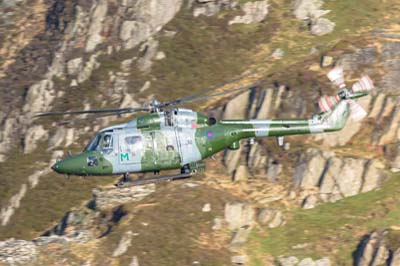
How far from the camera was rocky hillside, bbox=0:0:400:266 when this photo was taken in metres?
64.8

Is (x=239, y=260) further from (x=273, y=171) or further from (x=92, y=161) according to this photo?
(x=92, y=161)

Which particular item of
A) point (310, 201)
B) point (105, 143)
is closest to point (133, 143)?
point (105, 143)

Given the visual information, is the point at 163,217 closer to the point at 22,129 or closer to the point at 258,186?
the point at 258,186

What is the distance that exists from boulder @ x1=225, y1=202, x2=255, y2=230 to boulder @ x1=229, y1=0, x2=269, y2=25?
2693 cm

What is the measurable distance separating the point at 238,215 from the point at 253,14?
94.5 feet

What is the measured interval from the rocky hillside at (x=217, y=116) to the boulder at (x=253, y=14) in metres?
0.14

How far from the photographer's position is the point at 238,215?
221ft

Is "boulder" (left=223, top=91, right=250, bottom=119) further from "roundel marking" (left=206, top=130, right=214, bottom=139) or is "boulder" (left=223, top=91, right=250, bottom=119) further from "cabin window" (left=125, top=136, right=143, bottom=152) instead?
"cabin window" (left=125, top=136, right=143, bottom=152)

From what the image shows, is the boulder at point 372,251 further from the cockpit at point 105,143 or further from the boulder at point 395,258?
the cockpit at point 105,143

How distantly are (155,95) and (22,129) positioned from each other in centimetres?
1287

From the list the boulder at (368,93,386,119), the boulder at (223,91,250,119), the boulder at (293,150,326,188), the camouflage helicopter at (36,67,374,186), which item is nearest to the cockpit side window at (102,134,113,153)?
the camouflage helicopter at (36,67,374,186)

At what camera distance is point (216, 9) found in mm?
91188

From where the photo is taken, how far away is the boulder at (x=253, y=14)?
89625mm

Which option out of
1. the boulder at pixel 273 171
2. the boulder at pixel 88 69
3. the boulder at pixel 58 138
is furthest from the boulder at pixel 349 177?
the boulder at pixel 88 69
